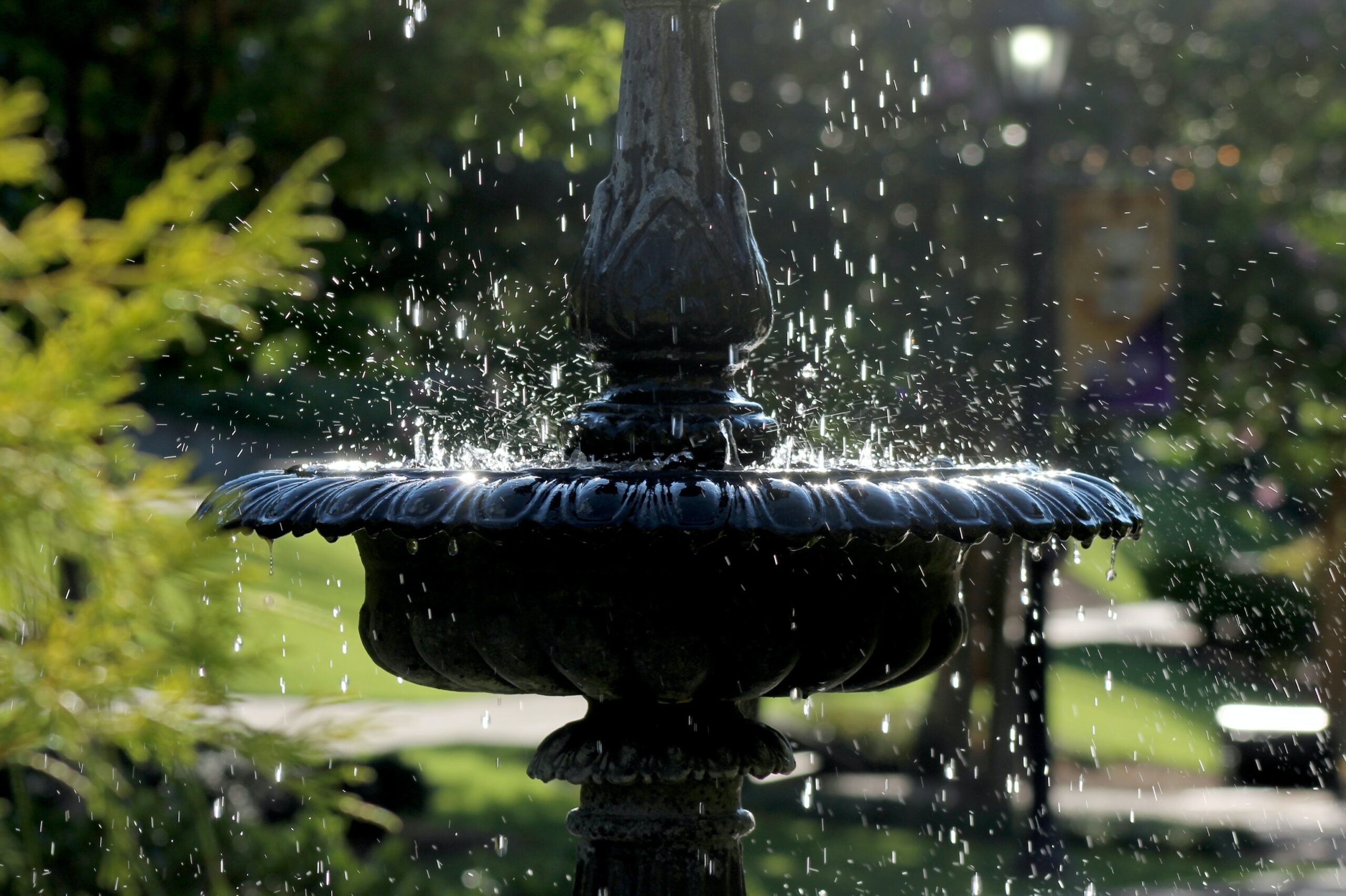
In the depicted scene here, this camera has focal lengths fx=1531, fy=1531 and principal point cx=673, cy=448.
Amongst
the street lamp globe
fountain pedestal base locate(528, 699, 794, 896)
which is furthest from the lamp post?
fountain pedestal base locate(528, 699, 794, 896)

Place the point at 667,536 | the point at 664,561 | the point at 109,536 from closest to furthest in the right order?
1. the point at 109,536
2. the point at 667,536
3. the point at 664,561

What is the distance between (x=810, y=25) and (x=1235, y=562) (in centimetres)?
1601

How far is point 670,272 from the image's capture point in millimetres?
3516

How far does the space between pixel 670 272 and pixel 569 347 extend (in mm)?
7340

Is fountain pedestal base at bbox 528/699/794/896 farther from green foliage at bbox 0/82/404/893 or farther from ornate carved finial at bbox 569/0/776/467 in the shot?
green foliage at bbox 0/82/404/893

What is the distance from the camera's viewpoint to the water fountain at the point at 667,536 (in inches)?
114

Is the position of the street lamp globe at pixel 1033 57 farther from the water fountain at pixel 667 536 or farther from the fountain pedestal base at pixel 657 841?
the fountain pedestal base at pixel 657 841

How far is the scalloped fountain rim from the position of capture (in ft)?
9.29

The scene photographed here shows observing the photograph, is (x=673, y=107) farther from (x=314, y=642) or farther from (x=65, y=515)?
(x=314, y=642)

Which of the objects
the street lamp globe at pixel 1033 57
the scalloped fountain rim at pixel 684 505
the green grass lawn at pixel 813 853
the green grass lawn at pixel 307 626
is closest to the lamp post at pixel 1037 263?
the street lamp globe at pixel 1033 57

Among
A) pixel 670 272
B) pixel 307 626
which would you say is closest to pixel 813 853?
pixel 670 272

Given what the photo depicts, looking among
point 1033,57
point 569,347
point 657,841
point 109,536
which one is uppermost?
point 1033,57

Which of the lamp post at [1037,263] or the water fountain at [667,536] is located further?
the lamp post at [1037,263]

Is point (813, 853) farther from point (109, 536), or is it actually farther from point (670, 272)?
point (109, 536)
